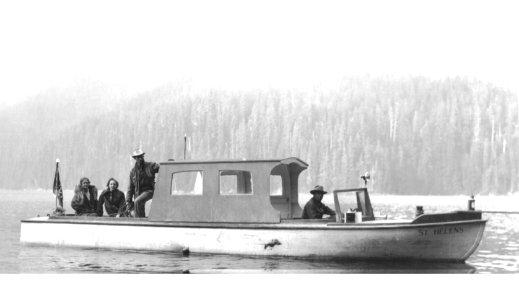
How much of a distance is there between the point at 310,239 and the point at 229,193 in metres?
2.41

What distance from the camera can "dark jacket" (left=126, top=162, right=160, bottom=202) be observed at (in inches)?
→ 667

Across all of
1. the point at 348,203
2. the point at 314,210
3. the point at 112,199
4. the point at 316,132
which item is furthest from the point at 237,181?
the point at 316,132

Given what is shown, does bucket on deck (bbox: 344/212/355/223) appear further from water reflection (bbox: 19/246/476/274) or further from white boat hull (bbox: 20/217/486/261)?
water reflection (bbox: 19/246/476/274)

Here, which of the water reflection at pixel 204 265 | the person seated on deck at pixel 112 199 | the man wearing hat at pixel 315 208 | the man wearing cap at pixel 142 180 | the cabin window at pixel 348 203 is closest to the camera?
the water reflection at pixel 204 265

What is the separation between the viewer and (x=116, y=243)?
17312 millimetres

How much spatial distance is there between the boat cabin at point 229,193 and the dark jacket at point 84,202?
2.86 metres

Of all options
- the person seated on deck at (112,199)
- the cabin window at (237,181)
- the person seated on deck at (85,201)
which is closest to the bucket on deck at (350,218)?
the cabin window at (237,181)

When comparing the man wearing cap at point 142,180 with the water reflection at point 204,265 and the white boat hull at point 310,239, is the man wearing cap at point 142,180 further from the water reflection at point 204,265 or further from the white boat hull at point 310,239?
the water reflection at point 204,265

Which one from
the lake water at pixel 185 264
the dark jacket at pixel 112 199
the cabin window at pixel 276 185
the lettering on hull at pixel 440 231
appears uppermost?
the cabin window at pixel 276 185

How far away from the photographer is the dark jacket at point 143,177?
16953 millimetres

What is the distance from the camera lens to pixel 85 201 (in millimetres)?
18766

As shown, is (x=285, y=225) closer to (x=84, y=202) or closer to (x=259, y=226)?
(x=259, y=226)
